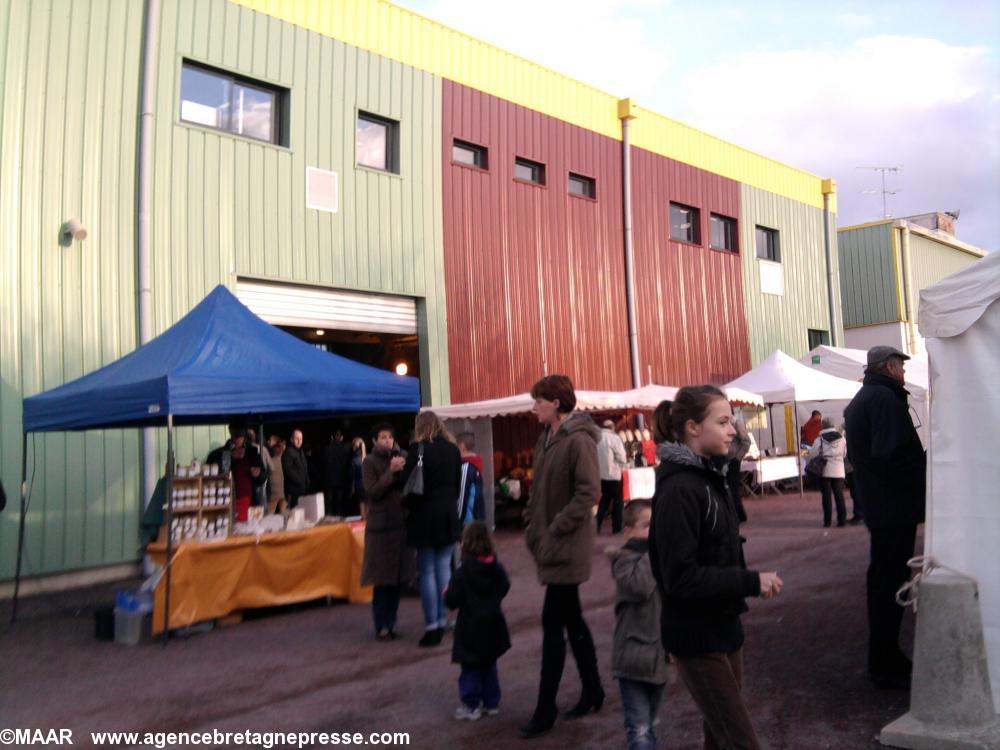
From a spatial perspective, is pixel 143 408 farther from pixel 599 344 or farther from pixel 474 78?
pixel 599 344

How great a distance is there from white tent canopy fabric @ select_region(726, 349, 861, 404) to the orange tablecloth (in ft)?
34.0

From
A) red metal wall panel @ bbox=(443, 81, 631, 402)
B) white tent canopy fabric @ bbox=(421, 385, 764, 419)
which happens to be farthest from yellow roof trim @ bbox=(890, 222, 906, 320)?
white tent canopy fabric @ bbox=(421, 385, 764, 419)

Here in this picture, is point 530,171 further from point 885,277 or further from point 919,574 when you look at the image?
point 885,277

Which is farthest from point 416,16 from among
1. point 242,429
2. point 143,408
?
point 143,408

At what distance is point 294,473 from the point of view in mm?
13250

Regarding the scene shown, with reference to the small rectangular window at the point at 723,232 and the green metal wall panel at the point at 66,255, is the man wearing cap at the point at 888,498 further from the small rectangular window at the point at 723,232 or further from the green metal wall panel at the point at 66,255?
the small rectangular window at the point at 723,232

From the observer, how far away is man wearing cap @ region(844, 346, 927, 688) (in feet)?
17.9

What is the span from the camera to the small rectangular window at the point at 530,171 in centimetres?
1714

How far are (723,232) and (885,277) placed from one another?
8.80 metres

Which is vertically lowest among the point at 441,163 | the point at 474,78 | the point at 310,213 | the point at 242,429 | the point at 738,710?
the point at 738,710

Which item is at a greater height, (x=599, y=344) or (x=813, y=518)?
(x=599, y=344)

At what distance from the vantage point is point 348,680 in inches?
255

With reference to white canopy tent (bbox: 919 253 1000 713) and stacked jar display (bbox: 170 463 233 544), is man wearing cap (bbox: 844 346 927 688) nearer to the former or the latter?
white canopy tent (bbox: 919 253 1000 713)

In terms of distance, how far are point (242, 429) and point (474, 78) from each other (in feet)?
26.8
